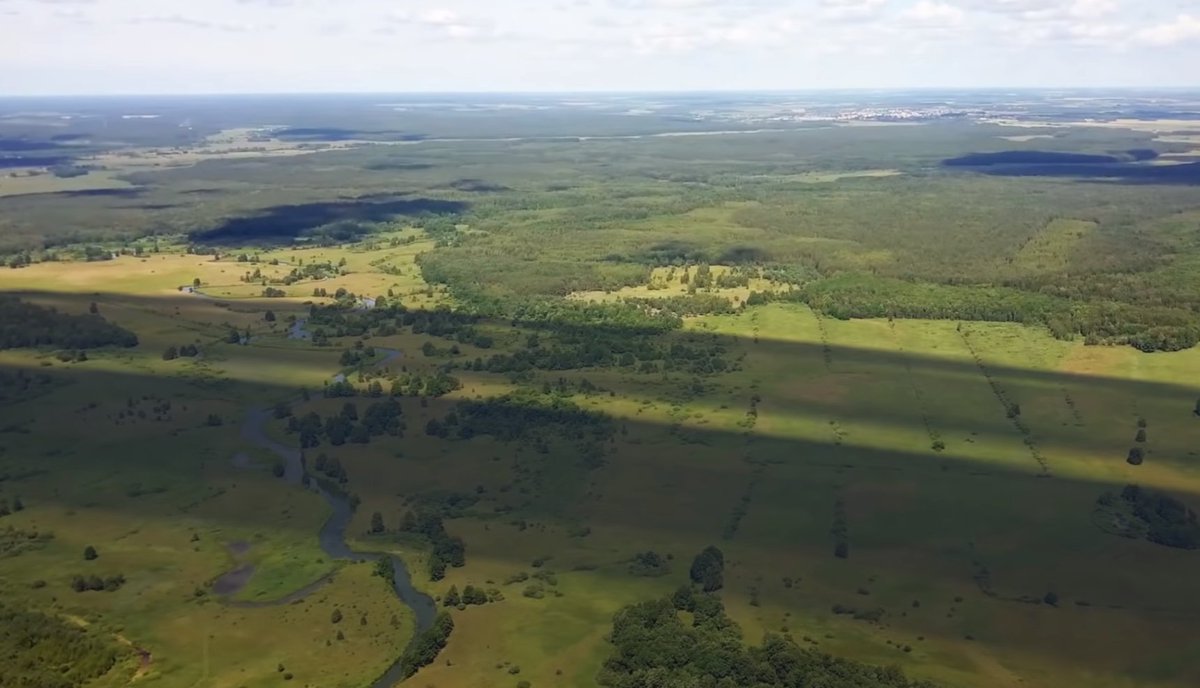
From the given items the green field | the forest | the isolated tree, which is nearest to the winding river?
the green field

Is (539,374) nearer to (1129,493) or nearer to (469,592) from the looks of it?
(469,592)

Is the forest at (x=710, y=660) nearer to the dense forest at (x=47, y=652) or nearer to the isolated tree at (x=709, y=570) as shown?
the isolated tree at (x=709, y=570)

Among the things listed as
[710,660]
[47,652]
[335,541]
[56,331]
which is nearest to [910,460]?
[710,660]

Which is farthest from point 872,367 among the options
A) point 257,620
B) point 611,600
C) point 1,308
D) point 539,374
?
point 1,308

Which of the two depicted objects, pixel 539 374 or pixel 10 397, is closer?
pixel 10 397

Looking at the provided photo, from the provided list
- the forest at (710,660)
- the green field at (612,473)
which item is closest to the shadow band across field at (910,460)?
the green field at (612,473)
